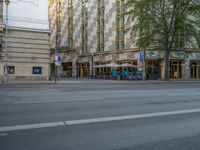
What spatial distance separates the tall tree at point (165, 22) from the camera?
39969mm

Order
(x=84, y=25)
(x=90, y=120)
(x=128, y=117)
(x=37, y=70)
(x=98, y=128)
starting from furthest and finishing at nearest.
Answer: (x=84, y=25), (x=37, y=70), (x=128, y=117), (x=90, y=120), (x=98, y=128)

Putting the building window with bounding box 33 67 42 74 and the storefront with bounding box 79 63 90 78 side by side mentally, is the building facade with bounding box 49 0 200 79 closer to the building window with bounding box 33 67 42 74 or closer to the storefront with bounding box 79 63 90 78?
the storefront with bounding box 79 63 90 78

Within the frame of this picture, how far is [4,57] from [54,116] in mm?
25445

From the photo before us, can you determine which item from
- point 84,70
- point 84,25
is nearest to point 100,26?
point 84,25

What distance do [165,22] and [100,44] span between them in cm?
2007

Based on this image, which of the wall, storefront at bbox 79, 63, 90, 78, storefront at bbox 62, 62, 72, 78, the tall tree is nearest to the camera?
the wall

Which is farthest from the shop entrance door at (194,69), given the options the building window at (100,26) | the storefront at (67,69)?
the storefront at (67,69)

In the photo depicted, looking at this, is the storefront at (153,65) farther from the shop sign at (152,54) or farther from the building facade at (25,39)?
the building facade at (25,39)

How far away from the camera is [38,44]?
3547 cm

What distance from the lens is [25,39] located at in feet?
114

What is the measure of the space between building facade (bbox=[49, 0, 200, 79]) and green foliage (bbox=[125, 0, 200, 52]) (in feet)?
13.3

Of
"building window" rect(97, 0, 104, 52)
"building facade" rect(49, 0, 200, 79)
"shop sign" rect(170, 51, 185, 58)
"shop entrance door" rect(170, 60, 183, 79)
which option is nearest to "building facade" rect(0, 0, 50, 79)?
"building facade" rect(49, 0, 200, 79)

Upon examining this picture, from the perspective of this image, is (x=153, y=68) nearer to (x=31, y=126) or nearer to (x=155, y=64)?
(x=155, y=64)

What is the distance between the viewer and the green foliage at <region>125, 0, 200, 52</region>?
39969mm
